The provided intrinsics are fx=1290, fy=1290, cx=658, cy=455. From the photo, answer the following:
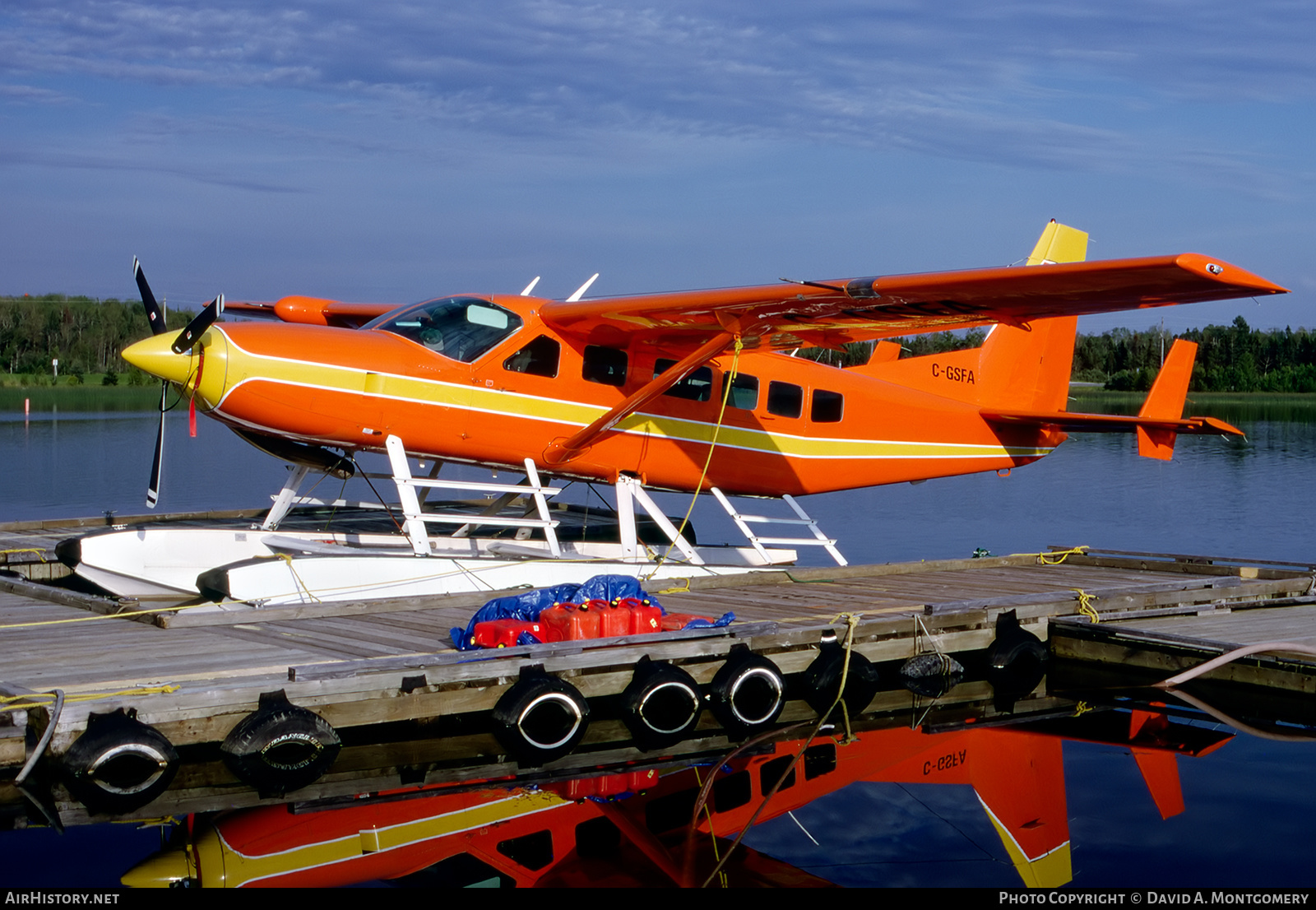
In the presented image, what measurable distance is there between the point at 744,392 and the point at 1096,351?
75652mm

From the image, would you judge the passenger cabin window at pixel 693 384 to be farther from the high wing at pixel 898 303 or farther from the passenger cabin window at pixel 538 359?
the passenger cabin window at pixel 538 359

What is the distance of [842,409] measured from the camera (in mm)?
13117

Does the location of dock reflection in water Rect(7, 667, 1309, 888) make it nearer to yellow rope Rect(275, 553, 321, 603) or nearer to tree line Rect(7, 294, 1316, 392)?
yellow rope Rect(275, 553, 321, 603)

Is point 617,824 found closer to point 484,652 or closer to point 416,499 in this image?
point 484,652

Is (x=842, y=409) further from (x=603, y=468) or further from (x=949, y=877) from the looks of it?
(x=949, y=877)

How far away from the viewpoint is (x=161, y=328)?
10797 mm

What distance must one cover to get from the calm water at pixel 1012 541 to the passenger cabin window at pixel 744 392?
497cm

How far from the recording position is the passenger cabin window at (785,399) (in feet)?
41.7

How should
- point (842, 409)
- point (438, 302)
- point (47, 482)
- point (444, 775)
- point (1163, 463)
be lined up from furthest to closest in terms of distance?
point (1163, 463) → point (47, 482) → point (842, 409) → point (438, 302) → point (444, 775)

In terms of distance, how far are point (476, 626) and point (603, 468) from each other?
Result: 3.75 meters

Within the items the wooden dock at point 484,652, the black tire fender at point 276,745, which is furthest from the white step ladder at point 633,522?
the black tire fender at point 276,745

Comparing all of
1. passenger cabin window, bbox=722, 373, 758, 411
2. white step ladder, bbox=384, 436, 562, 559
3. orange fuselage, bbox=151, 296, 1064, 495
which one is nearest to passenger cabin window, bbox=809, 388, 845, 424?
orange fuselage, bbox=151, 296, 1064, 495

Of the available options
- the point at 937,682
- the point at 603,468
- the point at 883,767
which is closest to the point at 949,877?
the point at 883,767

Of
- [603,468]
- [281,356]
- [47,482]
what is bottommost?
[47,482]
